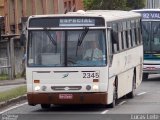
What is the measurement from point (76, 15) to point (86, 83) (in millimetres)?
1873

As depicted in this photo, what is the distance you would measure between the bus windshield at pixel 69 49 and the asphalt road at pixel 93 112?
1.31 metres

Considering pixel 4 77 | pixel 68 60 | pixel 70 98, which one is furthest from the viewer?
pixel 4 77

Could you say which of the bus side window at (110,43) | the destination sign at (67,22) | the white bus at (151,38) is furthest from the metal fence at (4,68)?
the destination sign at (67,22)

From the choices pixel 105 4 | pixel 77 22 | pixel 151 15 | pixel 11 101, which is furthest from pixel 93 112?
pixel 105 4

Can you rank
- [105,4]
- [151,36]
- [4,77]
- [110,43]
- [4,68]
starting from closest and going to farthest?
[110,43] < [151,36] < [4,77] < [4,68] < [105,4]

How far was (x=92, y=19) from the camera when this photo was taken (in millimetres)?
20969

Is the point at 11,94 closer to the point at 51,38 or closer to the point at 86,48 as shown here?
the point at 51,38

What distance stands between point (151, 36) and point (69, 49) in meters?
14.8

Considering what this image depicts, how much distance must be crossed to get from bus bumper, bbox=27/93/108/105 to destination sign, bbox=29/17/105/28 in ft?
6.09

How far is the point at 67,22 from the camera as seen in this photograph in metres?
21.0

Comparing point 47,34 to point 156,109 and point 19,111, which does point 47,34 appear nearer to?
point 19,111

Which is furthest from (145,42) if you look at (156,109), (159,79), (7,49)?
(156,109)

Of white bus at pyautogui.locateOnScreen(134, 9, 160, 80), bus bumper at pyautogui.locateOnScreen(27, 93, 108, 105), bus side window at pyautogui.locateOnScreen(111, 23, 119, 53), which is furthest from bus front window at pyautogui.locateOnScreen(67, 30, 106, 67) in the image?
white bus at pyautogui.locateOnScreen(134, 9, 160, 80)

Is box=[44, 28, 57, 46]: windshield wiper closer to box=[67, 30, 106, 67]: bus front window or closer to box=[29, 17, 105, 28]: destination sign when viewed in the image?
box=[29, 17, 105, 28]: destination sign
